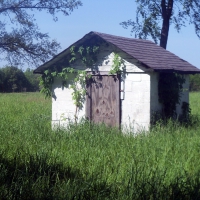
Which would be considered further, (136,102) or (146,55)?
(146,55)

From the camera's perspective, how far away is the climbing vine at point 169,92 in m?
15.6

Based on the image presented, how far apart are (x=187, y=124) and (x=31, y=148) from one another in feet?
22.7

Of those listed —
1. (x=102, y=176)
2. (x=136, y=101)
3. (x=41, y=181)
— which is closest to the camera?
(x=41, y=181)

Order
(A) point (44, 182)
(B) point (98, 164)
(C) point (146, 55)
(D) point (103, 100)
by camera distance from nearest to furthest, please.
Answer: (A) point (44, 182) < (B) point (98, 164) < (D) point (103, 100) < (C) point (146, 55)

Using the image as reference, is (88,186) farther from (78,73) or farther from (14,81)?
(14,81)

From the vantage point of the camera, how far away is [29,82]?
64.9 m

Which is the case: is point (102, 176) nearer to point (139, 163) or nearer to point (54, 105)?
point (139, 163)

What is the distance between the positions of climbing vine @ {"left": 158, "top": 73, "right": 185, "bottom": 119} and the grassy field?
7.90 feet

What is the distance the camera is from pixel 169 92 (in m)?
15.7

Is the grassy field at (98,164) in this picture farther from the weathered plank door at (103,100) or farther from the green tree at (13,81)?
the green tree at (13,81)

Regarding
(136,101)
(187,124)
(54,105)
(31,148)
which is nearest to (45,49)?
(54,105)

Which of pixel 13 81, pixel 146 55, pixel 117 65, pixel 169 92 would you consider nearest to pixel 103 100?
pixel 117 65

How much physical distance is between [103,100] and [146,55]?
7.07ft

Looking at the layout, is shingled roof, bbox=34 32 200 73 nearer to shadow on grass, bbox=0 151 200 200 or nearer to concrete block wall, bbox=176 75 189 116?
concrete block wall, bbox=176 75 189 116
